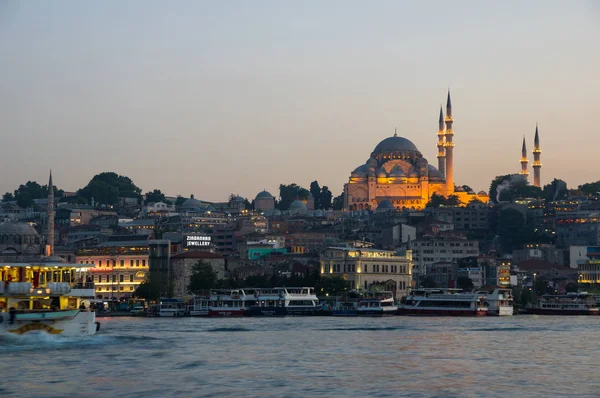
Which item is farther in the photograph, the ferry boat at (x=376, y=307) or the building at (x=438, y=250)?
the building at (x=438, y=250)

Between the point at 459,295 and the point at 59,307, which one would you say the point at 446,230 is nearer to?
the point at 459,295

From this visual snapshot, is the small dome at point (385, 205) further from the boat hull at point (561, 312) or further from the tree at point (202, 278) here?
the boat hull at point (561, 312)

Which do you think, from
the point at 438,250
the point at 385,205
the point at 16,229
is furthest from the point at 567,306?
the point at 385,205

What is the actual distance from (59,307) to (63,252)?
76.2 m

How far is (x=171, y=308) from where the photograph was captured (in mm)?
92812

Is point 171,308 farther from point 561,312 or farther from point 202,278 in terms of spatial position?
point 561,312

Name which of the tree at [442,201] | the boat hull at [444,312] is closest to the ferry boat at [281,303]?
the boat hull at [444,312]

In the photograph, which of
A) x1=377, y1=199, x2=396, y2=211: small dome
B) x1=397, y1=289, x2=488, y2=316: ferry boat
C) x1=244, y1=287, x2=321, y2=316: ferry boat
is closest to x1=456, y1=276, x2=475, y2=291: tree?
x1=397, y1=289, x2=488, y2=316: ferry boat

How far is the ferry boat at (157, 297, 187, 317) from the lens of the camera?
92.1 metres

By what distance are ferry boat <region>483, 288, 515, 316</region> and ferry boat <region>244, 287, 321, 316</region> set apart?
1231cm

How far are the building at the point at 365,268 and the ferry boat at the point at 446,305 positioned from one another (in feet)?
63.3

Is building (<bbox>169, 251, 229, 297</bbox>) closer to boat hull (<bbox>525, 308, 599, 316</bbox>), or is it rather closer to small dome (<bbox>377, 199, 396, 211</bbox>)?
boat hull (<bbox>525, 308, 599, 316</bbox>)

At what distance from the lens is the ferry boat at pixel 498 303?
9500cm

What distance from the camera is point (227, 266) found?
401 ft
